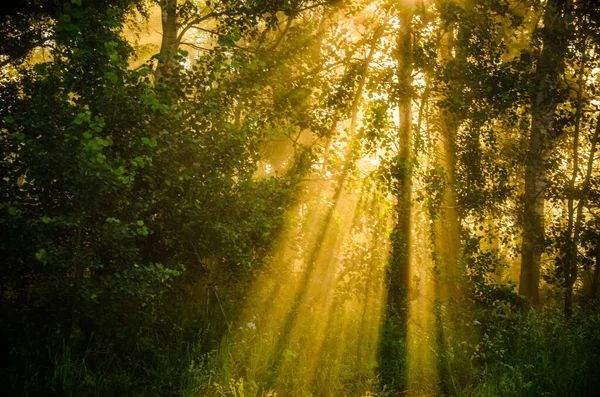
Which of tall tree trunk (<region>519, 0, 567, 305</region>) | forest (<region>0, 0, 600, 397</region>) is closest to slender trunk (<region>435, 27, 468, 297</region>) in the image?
forest (<region>0, 0, 600, 397</region>)

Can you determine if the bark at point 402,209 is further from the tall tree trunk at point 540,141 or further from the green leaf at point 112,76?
the green leaf at point 112,76

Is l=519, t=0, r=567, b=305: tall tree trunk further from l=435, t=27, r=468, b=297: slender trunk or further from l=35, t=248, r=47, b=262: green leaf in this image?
l=35, t=248, r=47, b=262: green leaf

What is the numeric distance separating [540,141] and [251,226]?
8.51 m

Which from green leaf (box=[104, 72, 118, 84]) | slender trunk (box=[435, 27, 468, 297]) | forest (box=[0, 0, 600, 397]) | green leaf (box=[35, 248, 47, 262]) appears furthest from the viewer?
slender trunk (box=[435, 27, 468, 297])

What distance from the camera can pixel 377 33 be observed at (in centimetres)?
946

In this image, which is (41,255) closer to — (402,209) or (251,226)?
(251,226)

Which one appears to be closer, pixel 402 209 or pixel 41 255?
pixel 41 255

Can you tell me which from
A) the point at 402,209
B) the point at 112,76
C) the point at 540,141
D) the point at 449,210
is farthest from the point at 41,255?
the point at 540,141

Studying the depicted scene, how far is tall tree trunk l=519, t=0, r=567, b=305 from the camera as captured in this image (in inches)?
420

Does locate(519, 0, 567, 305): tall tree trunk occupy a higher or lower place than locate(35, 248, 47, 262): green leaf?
higher

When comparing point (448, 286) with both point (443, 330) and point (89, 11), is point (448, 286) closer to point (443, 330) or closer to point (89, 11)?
point (443, 330)

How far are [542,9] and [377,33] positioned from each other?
6.13 metres

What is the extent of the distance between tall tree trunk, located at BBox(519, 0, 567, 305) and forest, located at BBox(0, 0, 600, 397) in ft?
0.24

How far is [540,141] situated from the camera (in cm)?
1197
